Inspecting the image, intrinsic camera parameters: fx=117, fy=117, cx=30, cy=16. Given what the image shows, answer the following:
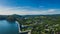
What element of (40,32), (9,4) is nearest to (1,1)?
(9,4)

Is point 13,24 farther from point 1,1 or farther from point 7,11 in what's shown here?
point 1,1

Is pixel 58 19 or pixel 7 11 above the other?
pixel 7 11

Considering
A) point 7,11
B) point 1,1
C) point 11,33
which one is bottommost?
point 11,33

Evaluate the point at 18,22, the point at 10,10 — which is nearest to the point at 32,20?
the point at 18,22

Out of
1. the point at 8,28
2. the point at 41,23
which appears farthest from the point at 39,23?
the point at 8,28

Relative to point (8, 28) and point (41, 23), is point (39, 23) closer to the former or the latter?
point (41, 23)

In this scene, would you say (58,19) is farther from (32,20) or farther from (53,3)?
(32,20)
